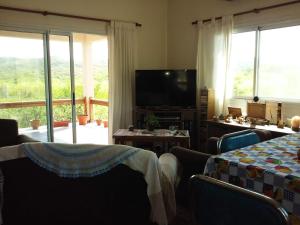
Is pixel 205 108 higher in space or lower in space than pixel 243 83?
lower

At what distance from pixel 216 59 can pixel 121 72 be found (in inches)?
64.0

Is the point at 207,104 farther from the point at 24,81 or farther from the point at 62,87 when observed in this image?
the point at 24,81

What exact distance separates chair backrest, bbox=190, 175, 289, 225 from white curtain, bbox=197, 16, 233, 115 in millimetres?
3190

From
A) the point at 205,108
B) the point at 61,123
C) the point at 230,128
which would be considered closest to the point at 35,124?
the point at 61,123

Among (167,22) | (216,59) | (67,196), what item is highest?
(167,22)

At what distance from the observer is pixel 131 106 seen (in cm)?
502

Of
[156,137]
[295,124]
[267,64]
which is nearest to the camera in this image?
[295,124]

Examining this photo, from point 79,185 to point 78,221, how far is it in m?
0.29

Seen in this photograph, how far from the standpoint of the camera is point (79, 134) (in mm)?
5805

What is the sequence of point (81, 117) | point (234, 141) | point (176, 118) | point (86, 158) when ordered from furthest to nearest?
point (81, 117) → point (176, 118) → point (234, 141) → point (86, 158)

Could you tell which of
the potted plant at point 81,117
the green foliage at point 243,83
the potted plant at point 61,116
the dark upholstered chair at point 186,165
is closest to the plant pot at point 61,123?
the potted plant at point 61,116

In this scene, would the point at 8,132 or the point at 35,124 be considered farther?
the point at 35,124

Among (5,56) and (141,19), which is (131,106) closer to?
(141,19)

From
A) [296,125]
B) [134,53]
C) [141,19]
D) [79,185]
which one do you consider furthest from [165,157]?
[141,19]
